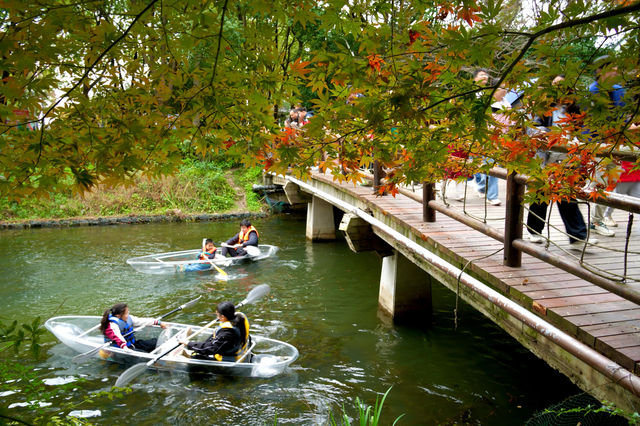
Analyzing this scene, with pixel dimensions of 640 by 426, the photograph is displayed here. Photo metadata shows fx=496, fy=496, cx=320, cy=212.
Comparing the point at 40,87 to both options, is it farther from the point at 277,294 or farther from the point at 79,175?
the point at 277,294

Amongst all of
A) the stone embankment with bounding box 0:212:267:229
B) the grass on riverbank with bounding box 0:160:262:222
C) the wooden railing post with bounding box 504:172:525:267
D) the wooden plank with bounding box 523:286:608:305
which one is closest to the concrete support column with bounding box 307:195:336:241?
the stone embankment with bounding box 0:212:267:229

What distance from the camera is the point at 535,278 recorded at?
4.65 meters

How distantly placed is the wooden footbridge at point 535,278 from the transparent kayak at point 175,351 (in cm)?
221

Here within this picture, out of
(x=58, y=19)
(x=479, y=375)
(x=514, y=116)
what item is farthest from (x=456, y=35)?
(x=479, y=375)

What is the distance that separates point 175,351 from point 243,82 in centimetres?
498

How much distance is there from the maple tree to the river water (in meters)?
1.31

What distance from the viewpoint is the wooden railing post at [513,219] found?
4.64m

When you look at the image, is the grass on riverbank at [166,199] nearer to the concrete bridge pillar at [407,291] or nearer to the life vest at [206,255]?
the life vest at [206,255]

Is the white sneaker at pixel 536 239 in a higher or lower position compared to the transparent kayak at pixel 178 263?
higher

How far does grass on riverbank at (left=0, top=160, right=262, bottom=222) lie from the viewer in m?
18.6

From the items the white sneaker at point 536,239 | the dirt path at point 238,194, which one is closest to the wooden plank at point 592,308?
the white sneaker at point 536,239

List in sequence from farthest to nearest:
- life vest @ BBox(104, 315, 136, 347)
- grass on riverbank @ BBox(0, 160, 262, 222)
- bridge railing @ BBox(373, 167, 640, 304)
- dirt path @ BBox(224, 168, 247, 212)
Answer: dirt path @ BBox(224, 168, 247, 212) → grass on riverbank @ BBox(0, 160, 262, 222) → life vest @ BBox(104, 315, 136, 347) → bridge railing @ BBox(373, 167, 640, 304)

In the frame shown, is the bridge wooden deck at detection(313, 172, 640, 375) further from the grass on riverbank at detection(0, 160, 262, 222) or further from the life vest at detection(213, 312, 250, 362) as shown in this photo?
the grass on riverbank at detection(0, 160, 262, 222)

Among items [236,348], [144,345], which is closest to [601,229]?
[236,348]
